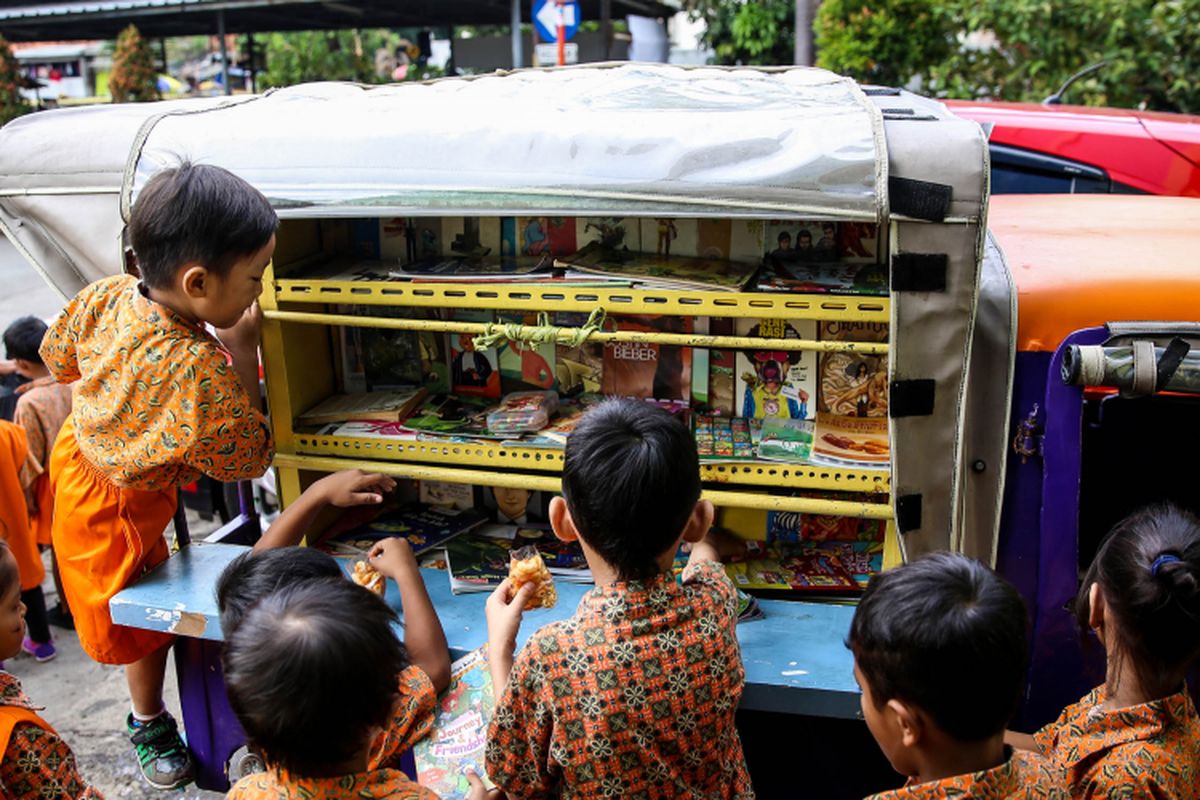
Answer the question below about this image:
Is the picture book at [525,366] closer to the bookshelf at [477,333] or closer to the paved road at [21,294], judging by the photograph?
the bookshelf at [477,333]

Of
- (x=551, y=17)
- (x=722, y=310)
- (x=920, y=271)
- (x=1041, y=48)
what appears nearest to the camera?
(x=920, y=271)

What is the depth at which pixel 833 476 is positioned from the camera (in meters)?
2.29

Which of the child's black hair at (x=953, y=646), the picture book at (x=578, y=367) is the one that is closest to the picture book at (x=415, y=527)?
the picture book at (x=578, y=367)

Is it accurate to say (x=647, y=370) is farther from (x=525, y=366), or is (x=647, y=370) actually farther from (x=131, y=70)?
(x=131, y=70)

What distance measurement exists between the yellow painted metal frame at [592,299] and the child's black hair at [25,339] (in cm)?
215

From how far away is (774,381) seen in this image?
2.62 m

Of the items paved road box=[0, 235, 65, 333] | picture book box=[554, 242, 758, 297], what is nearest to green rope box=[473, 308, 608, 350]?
picture book box=[554, 242, 758, 297]

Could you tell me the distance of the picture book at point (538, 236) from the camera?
274 cm

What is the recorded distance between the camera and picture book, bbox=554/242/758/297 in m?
2.33

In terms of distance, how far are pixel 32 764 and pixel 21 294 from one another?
A: 435 inches

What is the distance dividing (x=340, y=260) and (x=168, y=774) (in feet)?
4.77

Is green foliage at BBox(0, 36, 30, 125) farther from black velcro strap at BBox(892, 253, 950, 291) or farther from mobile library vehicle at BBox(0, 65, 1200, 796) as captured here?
black velcro strap at BBox(892, 253, 950, 291)

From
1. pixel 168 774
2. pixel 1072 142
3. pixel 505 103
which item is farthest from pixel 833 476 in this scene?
pixel 1072 142

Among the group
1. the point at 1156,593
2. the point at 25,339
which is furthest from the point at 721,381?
the point at 25,339
